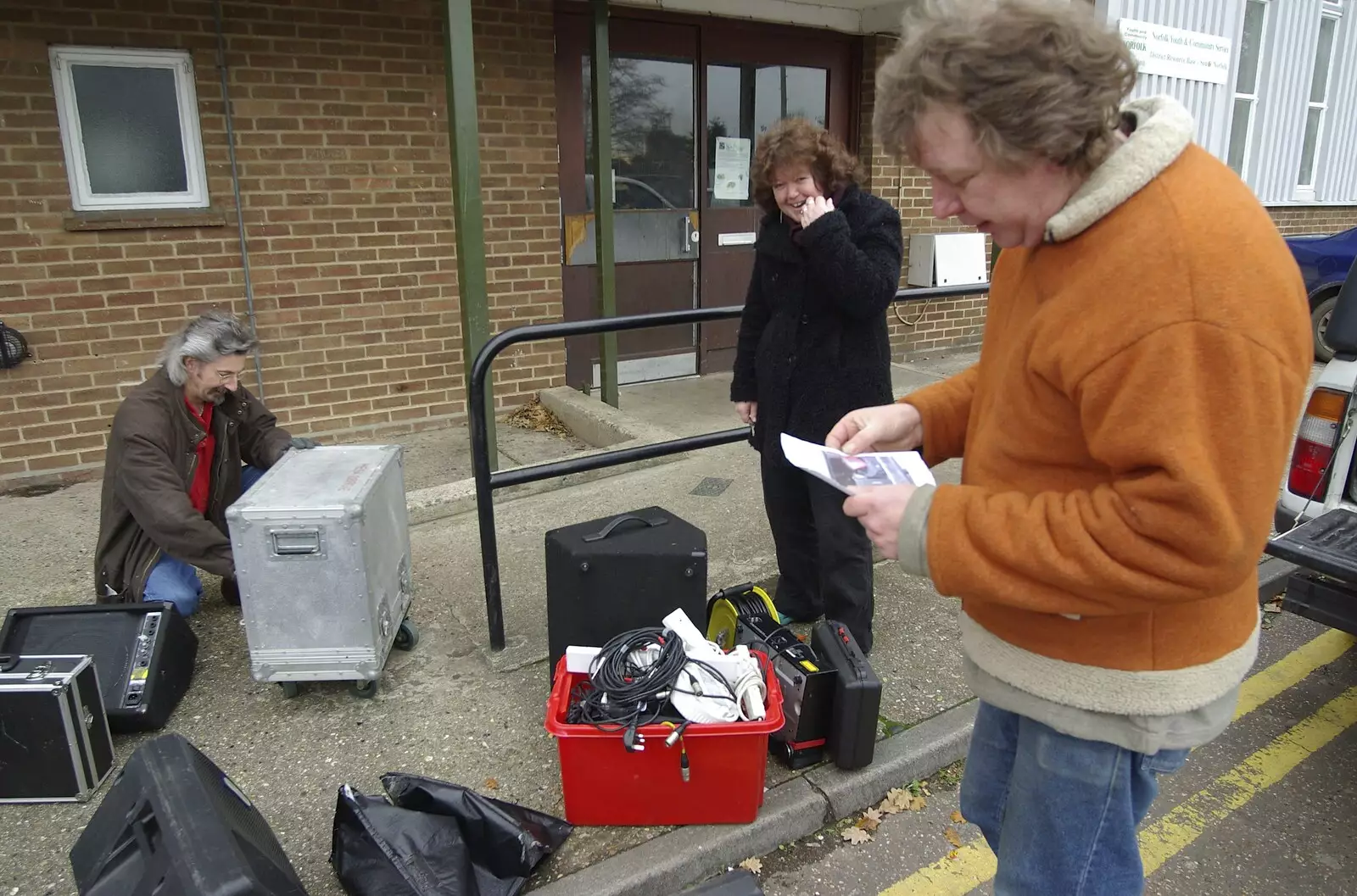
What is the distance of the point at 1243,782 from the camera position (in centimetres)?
283

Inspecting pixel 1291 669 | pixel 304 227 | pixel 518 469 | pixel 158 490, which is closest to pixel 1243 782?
pixel 1291 669

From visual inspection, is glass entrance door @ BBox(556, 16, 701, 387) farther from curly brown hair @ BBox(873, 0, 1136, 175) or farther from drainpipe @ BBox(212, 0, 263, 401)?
curly brown hair @ BBox(873, 0, 1136, 175)

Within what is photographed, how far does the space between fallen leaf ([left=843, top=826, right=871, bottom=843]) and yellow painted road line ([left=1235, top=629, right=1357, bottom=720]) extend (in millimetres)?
1568

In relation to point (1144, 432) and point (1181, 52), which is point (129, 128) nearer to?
point (1144, 432)

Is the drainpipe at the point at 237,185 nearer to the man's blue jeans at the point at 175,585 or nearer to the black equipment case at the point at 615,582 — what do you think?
the man's blue jeans at the point at 175,585

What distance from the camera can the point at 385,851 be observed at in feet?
6.75

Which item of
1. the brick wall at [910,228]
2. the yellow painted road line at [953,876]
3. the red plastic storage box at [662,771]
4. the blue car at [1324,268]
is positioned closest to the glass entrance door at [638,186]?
the brick wall at [910,228]

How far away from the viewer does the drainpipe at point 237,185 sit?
491cm

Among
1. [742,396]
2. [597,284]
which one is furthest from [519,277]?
[742,396]

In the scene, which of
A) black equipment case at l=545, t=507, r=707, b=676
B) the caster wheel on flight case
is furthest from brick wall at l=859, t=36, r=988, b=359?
the caster wheel on flight case

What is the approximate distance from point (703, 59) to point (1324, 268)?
20.8ft

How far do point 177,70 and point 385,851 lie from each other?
15.0 ft

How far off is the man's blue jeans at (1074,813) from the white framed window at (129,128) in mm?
5211

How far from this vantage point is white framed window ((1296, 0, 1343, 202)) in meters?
9.66
